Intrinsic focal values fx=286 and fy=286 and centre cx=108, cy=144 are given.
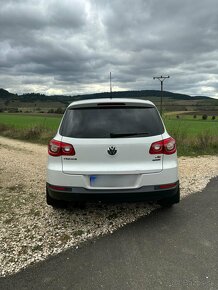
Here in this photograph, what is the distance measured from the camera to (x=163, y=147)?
3.91 metres

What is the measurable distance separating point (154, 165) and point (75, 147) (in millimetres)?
1090

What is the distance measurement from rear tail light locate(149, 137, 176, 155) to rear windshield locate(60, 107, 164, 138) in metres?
0.15

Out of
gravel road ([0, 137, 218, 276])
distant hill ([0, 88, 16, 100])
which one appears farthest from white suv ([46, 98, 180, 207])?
distant hill ([0, 88, 16, 100])

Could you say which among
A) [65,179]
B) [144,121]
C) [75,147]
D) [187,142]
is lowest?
[187,142]

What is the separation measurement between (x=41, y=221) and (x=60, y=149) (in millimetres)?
1198

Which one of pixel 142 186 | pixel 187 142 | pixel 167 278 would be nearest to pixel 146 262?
pixel 167 278

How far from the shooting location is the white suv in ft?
12.4

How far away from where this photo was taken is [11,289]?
2656 mm

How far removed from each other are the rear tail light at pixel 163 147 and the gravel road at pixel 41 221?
1167 mm

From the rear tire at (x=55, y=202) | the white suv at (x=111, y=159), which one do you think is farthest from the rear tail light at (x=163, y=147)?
the rear tire at (x=55, y=202)

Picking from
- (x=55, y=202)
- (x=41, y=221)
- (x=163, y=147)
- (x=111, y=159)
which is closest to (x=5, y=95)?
(x=55, y=202)

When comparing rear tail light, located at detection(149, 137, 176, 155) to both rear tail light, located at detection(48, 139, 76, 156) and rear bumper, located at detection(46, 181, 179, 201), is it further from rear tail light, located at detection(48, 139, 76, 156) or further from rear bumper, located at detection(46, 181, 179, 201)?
rear tail light, located at detection(48, 139, 76, 156)

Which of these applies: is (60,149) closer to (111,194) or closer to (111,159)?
(111,159)

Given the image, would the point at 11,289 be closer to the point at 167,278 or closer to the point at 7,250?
the point at 7,250
